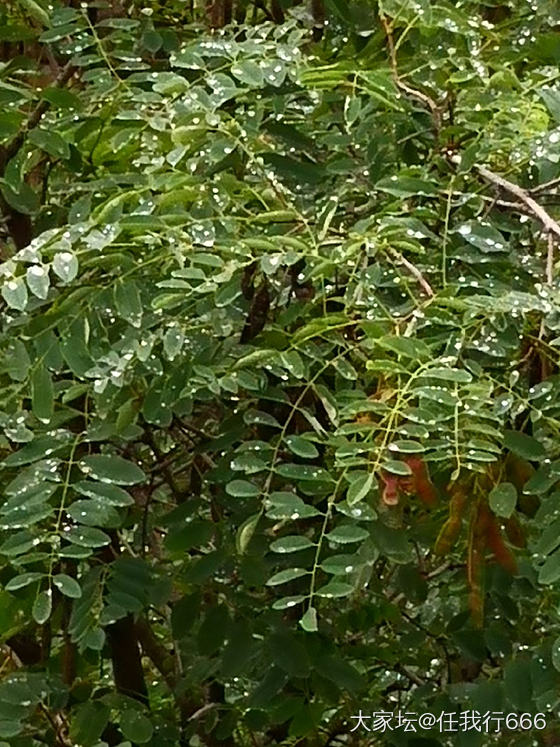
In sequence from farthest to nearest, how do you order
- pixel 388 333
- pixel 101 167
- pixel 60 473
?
pixel 101 167
pixel 60 473
pixel 388 333

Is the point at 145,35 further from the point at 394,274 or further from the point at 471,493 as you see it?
the point at 471,493

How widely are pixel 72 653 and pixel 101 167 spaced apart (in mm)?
506

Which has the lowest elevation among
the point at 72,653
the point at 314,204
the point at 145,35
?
the point at 72,653

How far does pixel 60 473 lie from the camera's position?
3.28 feet

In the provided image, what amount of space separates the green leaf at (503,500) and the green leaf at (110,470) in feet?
0.97

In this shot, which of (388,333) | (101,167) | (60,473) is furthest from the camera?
(101,167)

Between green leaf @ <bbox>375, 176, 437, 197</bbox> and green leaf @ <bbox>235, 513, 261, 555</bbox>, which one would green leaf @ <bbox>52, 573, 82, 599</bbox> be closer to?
green leaf @ <bbox>235, 513, 261, 555</bbox>

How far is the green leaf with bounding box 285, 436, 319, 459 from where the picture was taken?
0.88 meters

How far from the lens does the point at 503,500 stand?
836 mm

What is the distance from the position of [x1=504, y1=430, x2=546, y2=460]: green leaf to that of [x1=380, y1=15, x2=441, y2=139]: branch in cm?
29

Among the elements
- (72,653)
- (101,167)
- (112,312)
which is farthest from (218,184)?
(72,653)

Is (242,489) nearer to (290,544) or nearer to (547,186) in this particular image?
(290,544)

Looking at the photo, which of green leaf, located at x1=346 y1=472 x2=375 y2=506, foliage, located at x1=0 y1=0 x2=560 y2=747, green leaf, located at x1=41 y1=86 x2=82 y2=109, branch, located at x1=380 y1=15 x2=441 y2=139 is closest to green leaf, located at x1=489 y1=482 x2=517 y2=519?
foliage, located at x1=0 y1=0 x2=560 y2=747

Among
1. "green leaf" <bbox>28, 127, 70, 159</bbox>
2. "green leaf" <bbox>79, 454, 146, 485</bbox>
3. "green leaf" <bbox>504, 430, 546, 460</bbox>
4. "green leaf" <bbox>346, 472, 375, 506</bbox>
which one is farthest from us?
"green leaf" <bbox>28, 127, 70, 159</bbox>
